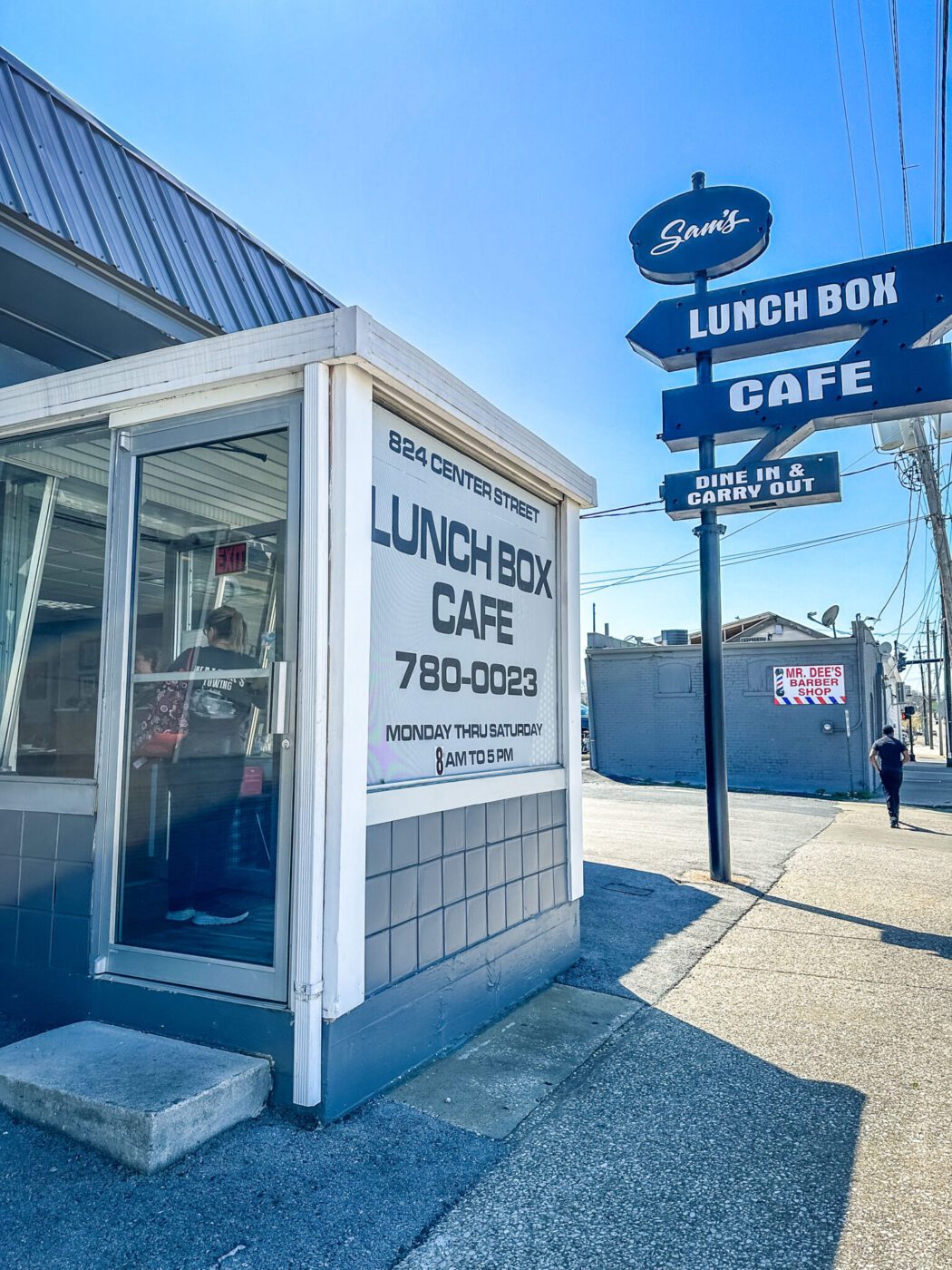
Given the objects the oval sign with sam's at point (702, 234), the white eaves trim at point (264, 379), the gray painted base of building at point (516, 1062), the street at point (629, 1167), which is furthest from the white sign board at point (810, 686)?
the white eaves trim at point (264, 379)

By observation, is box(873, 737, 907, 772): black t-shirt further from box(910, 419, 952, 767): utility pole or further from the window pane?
box(910, 419, 952, 767): utility pole

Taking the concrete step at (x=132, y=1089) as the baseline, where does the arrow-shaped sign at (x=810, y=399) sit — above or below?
above

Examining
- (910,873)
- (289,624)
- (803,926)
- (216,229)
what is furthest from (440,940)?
(910,873)

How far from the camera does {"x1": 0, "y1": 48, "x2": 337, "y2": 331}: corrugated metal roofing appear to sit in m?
4.42

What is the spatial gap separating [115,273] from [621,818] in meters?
9.96

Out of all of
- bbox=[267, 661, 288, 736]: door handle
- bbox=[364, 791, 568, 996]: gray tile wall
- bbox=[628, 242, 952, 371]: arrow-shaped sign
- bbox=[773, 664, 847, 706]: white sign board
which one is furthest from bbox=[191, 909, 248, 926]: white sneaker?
bbox=[773, 664, 847, 706]: white sign board

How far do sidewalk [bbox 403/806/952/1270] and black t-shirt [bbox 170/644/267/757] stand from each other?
2.17m

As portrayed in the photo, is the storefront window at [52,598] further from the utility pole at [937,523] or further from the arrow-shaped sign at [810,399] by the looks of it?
the utility pole at [937,523]

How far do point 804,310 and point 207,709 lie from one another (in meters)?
6.51

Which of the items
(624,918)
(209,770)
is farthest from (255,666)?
(624,918)

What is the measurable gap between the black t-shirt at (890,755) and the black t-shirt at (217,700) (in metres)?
10.6

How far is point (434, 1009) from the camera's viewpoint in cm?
379

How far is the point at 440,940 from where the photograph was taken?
3867 mm

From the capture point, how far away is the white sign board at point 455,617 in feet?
12.2
